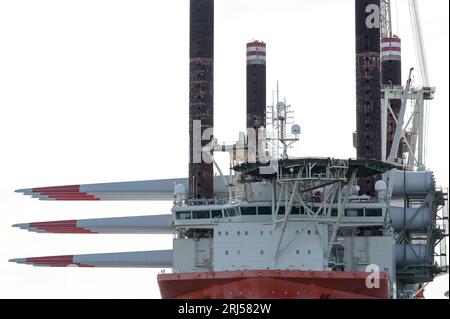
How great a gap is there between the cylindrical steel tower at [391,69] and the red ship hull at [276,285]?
40282 mm

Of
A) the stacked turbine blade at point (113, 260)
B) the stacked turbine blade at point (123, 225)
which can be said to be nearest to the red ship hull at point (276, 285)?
the stacked turbine blade at point (123, 225)

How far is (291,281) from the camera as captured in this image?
130250mm

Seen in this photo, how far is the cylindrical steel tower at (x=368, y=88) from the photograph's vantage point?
490 feet

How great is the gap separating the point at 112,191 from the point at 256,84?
54.5ft

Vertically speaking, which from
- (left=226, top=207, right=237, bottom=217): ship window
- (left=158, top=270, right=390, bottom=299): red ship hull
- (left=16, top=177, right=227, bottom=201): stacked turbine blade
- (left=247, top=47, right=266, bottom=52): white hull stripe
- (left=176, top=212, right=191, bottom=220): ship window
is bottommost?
(left=158, top=270, right=390, bottom=299): red ship hull

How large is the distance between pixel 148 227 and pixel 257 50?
19611 mm

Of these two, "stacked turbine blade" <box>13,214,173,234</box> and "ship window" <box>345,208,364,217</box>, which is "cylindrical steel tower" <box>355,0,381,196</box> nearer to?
"ship window" <box>345,208,364,217</box>

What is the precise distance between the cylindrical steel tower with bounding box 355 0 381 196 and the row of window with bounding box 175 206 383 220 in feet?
24.4

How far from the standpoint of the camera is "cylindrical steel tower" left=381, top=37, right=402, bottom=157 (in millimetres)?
174500

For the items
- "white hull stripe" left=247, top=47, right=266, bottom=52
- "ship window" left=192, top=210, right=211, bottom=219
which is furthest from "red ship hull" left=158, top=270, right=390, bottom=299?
"white hull stripe" left=247, top=47, right=266, bottom=52

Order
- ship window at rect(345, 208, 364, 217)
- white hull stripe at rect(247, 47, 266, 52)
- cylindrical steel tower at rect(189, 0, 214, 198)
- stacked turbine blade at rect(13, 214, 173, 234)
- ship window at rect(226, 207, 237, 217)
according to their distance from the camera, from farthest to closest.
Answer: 1. white hull stripe at rect(247, 47, 266, 52)
2. stacked turbine blade at rect(13, 214, 173, 234)
3. cylindrical steel tower at rect(189, 0, 214, 198)
4. ship window at rect(345, 208, 364, 217)
5. ship window at rect(226, 207, 237, 217)

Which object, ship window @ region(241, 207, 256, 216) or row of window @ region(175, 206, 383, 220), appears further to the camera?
ship window @ region(241, 207, 256, 216)

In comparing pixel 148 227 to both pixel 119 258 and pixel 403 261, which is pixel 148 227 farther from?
pixel 403 261

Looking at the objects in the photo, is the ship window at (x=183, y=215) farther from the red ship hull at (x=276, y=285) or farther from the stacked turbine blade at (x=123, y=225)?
the stacked turbine blade at (x=123, y=225)
